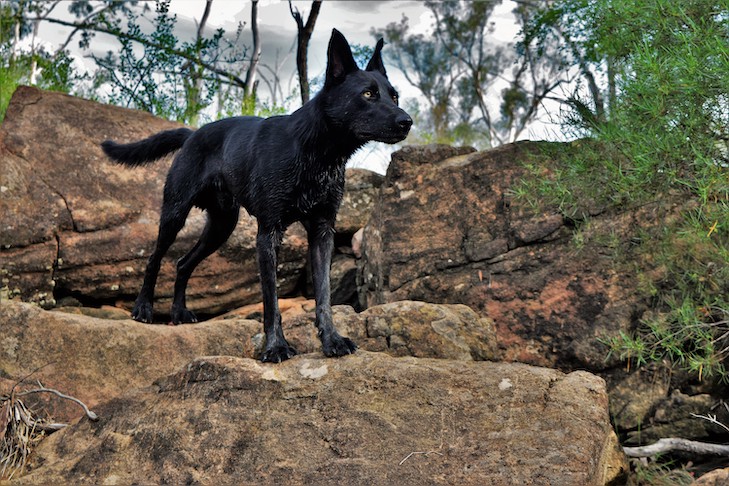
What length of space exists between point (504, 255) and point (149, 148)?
2993 millimetres

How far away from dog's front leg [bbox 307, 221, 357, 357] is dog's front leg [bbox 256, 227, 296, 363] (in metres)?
0.21

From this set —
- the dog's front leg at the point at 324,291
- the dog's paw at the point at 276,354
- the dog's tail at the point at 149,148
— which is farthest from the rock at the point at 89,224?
the dog's paw at the point at 276,354

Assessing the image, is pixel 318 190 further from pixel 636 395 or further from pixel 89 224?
pixel 89 224

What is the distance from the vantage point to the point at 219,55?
468 inches

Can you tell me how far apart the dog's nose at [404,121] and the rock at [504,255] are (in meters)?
2.31

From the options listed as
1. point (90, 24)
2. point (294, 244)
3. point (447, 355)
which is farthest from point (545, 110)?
point (90, 24)

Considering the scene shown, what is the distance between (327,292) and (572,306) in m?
2.35

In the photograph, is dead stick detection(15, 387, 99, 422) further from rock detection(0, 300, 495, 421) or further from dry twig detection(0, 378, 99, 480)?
rock detection(0, 300, 495, 421)

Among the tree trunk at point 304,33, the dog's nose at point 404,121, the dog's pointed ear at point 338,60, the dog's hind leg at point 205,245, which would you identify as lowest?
the dog's hind leg at point 205,245

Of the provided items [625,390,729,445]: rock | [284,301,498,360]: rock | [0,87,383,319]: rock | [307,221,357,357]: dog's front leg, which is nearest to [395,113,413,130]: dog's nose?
[307,221,357,357]: dog's front leg

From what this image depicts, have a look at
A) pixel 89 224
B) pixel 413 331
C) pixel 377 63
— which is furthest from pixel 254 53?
pixel 413 331

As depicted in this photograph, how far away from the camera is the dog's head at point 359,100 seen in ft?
13.4

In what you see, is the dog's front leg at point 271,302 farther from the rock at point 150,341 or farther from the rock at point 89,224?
the rock at point 89,224

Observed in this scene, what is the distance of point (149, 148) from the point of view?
5949 mm
